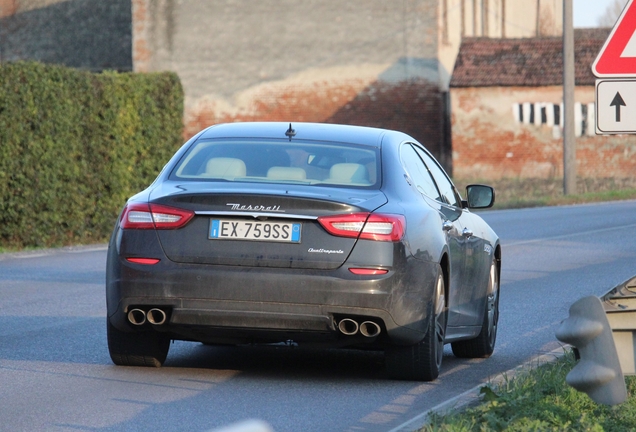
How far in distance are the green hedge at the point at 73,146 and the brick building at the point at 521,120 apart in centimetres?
2377

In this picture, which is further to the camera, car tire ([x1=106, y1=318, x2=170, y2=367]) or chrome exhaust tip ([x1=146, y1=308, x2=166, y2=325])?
car tire ([x1=106, y1=318, x2=170, y2=367])

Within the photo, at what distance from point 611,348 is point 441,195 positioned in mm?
4039

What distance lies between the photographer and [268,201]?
699 centimetres

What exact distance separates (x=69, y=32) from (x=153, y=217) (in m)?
48.7

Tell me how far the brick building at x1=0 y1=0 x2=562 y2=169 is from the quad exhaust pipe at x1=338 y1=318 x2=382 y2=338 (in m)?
38.6

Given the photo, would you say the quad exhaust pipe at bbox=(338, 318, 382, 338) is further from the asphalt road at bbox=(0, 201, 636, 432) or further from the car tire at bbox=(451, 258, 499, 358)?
the car tire at bbox=(451, 258, 499, 358)

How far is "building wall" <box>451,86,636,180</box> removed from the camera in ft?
147

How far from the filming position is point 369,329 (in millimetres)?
7043

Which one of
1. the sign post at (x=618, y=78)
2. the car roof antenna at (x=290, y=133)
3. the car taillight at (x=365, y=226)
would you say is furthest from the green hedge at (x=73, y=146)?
the sign post at (x=618, y=78)

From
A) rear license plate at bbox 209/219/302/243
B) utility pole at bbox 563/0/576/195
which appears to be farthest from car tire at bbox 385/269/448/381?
utility pole at bbox 563/0/576/195

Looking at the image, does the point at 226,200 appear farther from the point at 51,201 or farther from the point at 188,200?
the point at 51,201

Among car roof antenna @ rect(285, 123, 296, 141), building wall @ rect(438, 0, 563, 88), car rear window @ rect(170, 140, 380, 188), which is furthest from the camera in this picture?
building wall @ rect(438, 0, 563, 88)

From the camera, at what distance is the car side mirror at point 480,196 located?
29.3 ft

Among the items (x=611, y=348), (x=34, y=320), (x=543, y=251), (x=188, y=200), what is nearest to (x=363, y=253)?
(x=188, y=200)
